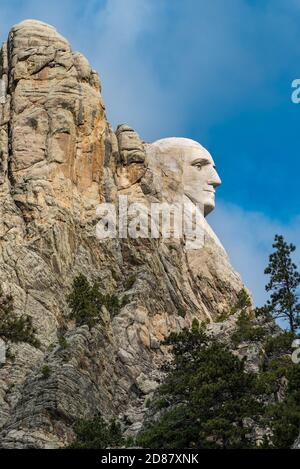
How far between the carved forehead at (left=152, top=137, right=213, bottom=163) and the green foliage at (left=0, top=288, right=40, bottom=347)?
3533 cm

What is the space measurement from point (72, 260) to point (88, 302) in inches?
387

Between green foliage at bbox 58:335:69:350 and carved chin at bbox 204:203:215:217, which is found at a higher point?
carved chin at bbox 204:203:215:217

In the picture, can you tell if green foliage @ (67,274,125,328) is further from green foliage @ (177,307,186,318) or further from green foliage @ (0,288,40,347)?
green foliage @ (177,307,186,318)

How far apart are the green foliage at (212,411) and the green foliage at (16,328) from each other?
16.9 metres

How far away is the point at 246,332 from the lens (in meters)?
82.1

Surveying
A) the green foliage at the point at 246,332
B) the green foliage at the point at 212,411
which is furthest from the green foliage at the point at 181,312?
the green foliage at the point at 212,411

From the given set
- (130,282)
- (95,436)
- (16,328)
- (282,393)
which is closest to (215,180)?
(130,282)

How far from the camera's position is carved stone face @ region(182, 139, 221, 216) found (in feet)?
368

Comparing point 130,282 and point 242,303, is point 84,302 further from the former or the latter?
point 242,303

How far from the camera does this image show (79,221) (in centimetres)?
9556

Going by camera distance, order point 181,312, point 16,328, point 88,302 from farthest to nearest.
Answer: point 181,312 < point 88,302 < point 16,328

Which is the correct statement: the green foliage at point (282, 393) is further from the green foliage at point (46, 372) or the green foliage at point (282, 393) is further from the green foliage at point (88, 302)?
the green foliage at point (88, 302)

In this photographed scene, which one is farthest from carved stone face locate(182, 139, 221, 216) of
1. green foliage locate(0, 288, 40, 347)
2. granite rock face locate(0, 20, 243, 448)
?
green foliage locate(0, 288, 40, 347)
